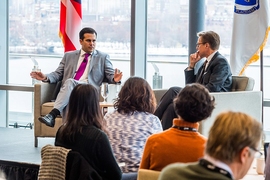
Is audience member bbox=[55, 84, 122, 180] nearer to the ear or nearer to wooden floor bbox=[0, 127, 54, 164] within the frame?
the ear

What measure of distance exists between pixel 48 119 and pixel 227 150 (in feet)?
13.1

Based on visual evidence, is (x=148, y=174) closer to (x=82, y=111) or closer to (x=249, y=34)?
(x=82, y=111)

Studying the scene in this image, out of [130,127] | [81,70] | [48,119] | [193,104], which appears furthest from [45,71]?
[193,104]

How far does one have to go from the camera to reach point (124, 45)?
277 inches

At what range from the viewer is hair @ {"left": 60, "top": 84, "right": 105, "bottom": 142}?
2.99 metres

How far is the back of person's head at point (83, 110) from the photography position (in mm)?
2994

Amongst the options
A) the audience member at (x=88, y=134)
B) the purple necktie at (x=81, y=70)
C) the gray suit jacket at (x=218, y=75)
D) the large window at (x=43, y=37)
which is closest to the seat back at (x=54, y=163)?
the audience member at (x=88, y=134)

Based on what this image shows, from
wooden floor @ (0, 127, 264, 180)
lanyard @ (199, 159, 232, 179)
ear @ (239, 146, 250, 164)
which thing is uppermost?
ear @ (239, 146, 250, 164)

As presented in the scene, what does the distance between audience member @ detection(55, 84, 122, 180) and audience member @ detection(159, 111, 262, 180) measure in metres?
1.16

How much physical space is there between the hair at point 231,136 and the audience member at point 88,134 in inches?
48.3

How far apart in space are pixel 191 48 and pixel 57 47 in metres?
2.04

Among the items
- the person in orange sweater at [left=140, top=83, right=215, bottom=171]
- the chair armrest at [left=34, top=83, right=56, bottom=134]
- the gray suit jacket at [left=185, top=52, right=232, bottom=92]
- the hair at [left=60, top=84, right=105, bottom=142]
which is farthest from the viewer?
the chair armrest at [left=34, top=83, right=56, bottom=134]

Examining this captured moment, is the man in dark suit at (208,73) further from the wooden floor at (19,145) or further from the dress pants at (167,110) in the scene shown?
the wooden floor at (19,145)

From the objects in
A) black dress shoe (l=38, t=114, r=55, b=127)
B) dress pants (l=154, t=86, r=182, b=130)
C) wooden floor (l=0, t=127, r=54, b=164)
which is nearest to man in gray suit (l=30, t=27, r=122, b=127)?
black dress shoe (l=38, t=114, r=55, b=127)
